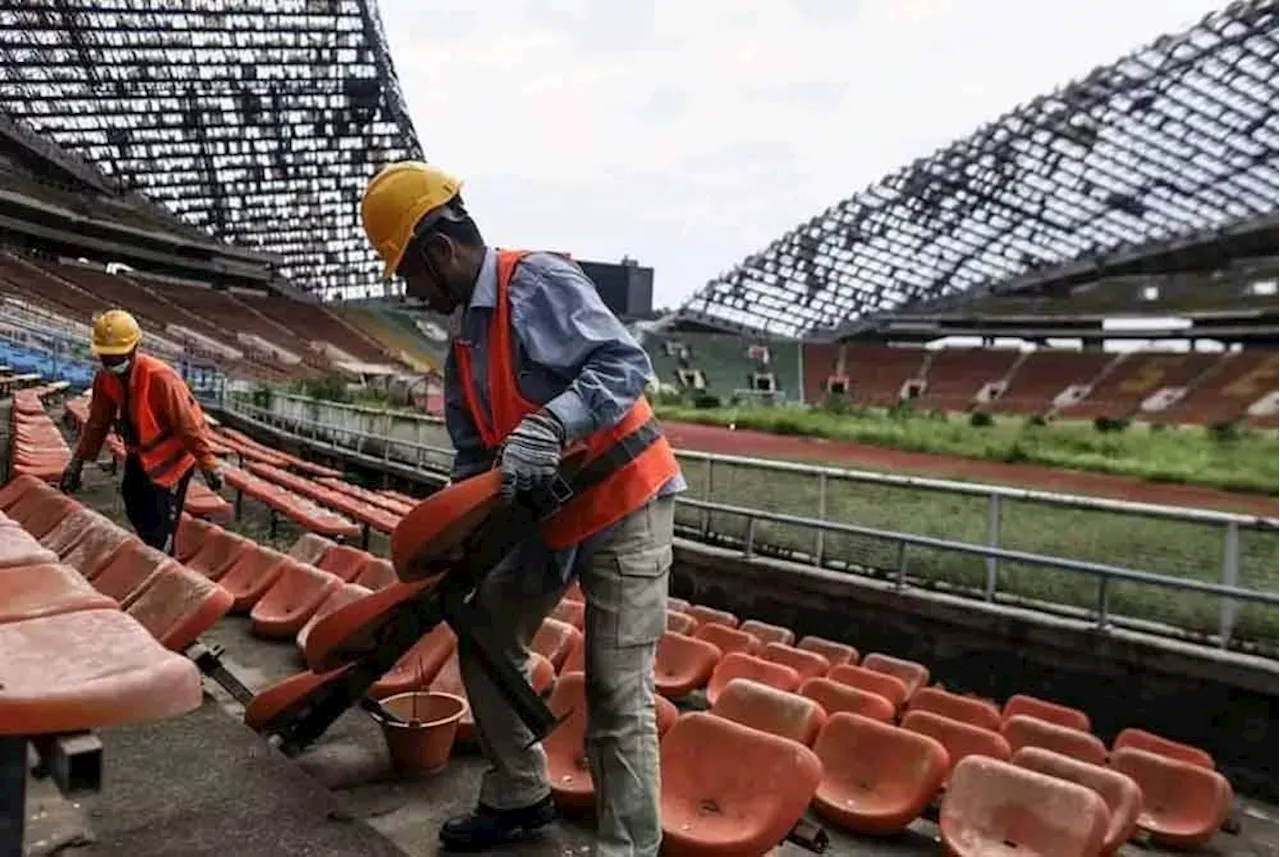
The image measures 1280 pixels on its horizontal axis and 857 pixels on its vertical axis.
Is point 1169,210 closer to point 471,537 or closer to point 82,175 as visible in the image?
point 82,175

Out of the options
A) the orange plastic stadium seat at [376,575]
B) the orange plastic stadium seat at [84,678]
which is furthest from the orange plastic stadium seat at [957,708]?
the orange plastic stadium seat at [84,678]

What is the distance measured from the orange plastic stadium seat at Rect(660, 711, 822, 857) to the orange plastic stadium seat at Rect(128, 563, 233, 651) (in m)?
1.33

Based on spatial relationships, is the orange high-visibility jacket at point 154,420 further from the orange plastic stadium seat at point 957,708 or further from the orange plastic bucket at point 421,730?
the orange plastic stadium seat at point 957,708

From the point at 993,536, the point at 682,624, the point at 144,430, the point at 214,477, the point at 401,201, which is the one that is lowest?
the point at 682,624

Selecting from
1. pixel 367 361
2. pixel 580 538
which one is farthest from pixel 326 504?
pixel 367 361

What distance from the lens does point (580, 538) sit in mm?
2404

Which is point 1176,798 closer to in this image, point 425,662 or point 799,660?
point 799,660

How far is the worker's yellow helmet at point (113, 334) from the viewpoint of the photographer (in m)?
4.93

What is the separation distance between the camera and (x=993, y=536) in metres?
6.99

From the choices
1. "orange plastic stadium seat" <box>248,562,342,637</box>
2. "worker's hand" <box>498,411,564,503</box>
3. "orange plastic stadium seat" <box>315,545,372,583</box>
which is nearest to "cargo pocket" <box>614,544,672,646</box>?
"worker's hand" <box>498,411,564,503</box>

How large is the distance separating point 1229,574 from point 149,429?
5852mm

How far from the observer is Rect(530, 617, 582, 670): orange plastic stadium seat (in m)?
3.99

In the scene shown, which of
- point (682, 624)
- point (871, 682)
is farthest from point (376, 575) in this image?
point (871, 682)

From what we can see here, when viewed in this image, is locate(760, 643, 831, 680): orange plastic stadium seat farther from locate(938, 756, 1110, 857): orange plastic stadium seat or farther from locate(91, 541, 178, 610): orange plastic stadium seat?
locate(91, 541, 178, 610): orange plastic stadium seat
